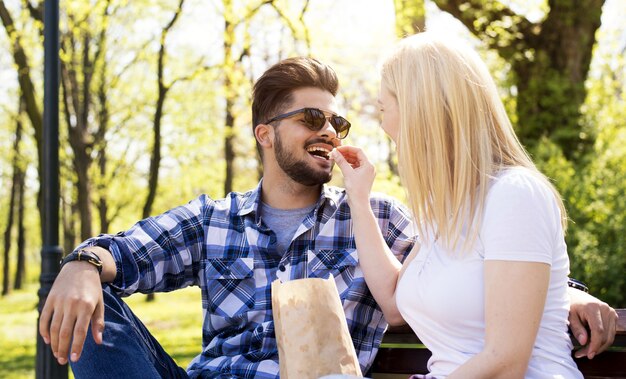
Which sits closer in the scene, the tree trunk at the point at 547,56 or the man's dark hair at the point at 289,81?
the man's dark hair at the point at 289,81

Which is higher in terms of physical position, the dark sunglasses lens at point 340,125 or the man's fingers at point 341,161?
the dark sunglasses lens at point 340,125

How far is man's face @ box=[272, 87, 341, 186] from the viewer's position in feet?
11.6

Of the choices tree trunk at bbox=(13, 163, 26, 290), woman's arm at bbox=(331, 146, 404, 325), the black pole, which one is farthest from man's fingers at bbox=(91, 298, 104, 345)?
tree trunk at bbox=(13, 163, 26, 290)

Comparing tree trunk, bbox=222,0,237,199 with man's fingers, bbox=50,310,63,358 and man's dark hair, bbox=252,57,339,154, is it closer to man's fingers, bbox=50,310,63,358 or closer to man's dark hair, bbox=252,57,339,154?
man's dark hair, bbox=252,57,339,154

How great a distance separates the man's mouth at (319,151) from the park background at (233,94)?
0.75m

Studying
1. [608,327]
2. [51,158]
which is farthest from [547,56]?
[608,327]

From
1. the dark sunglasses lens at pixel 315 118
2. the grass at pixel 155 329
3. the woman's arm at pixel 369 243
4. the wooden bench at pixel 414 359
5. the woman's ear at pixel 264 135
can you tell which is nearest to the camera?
the wooden bench at pixel 414 359

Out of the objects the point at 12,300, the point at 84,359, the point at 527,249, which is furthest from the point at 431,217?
the point at 12,300

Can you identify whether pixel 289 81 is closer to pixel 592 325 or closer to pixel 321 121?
pixel 321 121

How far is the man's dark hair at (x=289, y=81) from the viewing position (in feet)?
12.1

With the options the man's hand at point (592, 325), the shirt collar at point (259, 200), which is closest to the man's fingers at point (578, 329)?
the man's hand at point (592, 325)

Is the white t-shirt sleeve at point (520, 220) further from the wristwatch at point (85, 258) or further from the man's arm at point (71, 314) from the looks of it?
the wristwatch at point (85, 258)

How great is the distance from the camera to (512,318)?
2.03 metres

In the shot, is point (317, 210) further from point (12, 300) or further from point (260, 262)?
point (12, 300)
